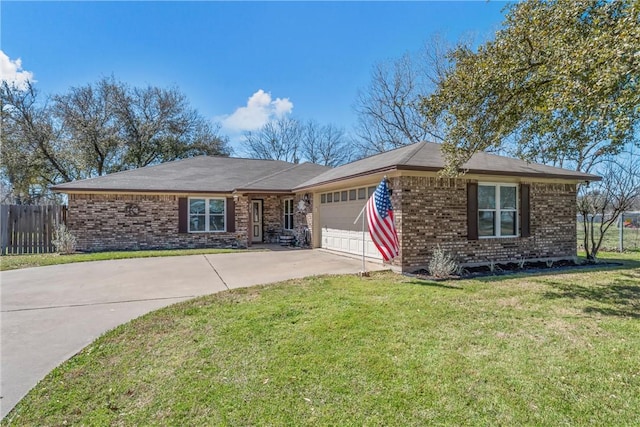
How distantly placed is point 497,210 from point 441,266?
→ 125 inches

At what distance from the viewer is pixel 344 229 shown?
466 inches

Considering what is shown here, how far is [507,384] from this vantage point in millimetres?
3172

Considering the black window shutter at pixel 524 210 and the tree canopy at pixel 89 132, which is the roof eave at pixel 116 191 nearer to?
the black window shutter at pixel 524 210

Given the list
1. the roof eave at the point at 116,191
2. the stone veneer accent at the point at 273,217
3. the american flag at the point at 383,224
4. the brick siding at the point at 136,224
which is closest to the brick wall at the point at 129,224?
the brick siding at the point at 136,224

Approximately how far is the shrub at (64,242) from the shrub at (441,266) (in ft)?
40.2

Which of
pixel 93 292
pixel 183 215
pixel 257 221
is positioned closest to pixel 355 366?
pixel 93 292

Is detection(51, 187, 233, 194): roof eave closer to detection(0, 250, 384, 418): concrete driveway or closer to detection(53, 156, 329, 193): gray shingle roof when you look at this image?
detection(53, 156, 329, 193): gray shingle roof

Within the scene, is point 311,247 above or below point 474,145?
below

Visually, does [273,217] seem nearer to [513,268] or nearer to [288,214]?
[288,214]

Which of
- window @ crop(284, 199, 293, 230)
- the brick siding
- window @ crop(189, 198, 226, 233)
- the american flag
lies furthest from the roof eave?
the american flag

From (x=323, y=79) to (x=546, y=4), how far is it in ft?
53.4

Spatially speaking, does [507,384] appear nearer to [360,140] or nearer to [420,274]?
[420,274]

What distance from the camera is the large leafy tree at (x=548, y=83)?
4766 millimetres

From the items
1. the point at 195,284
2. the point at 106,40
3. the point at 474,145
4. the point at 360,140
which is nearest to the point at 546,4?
the point at 474,145
